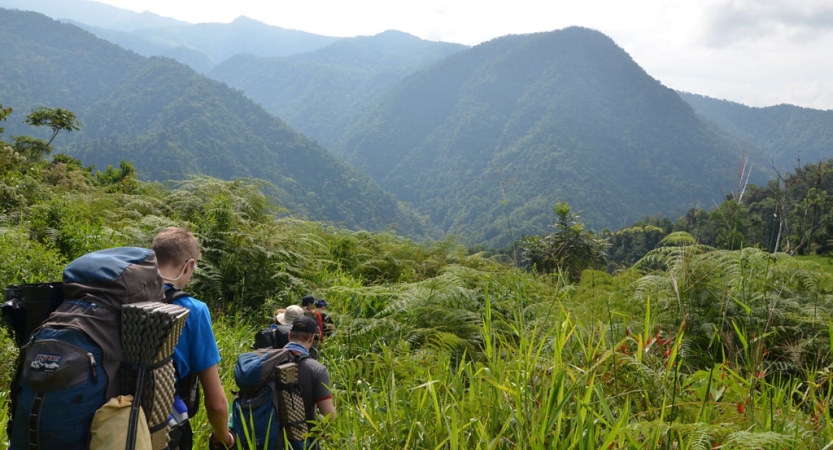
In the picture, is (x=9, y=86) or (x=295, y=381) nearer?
(x=295, y=381)

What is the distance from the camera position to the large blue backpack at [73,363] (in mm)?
1577

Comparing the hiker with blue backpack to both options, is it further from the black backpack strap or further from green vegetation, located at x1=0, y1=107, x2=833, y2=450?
the black backpack strap

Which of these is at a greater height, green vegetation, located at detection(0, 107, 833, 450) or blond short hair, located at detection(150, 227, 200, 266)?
blond short hair, located at detection(150, 227, 200, 266)

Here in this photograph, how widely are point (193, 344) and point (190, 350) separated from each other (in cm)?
3

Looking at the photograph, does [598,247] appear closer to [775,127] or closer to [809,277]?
[809,277]

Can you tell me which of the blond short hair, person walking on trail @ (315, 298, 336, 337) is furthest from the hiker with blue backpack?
person walking on trail @ (315, 298, 336, 337)

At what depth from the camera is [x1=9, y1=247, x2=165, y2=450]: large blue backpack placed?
1.58m

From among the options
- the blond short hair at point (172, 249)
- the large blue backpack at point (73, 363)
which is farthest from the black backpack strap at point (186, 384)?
the large blue backpack at point (73, 363)

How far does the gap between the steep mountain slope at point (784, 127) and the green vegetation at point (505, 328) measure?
396 feet

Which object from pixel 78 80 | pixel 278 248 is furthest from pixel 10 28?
pixel 278 248

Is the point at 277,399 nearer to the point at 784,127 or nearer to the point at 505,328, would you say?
the point at 505,328

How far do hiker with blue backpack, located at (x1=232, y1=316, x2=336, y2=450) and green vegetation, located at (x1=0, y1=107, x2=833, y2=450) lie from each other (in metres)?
0.19

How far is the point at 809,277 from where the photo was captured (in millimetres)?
4215

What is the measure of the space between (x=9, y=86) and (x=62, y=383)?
15777 cm
